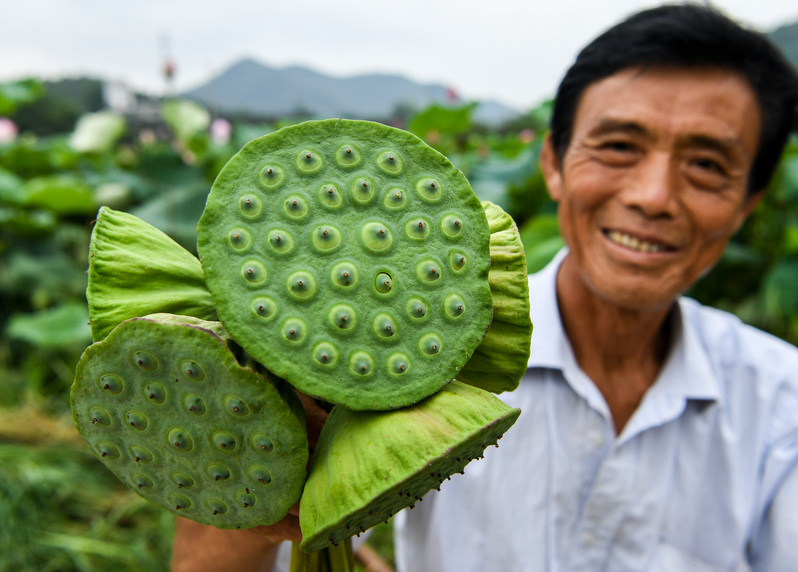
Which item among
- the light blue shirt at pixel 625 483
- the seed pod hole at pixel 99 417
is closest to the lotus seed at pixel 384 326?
the seed pod hole at pixel 99 417

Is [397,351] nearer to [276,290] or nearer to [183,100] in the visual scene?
[276,290]

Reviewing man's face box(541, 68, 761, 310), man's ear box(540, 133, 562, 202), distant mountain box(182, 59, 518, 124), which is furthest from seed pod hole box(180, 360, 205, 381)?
distant mountain box(182, 59, 518, 124)

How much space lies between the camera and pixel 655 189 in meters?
0.99

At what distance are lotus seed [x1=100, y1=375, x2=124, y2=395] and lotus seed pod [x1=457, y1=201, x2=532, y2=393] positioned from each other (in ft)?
0.87

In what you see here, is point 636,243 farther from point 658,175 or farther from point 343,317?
point 343,317

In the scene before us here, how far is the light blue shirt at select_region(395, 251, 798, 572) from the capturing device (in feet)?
3.93

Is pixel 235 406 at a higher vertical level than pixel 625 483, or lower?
higher

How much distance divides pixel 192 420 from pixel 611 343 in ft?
3.39

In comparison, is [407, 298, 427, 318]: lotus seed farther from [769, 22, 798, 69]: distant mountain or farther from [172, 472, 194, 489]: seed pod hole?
[769, 22, 798, 69]: distant mountain

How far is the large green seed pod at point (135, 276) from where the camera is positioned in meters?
0.43

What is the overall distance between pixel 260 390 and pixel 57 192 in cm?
307

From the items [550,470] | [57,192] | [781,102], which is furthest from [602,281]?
[57,192]

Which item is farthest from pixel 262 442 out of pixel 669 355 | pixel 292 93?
pixel 292 93

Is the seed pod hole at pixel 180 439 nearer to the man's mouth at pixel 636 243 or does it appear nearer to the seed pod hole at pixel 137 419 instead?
the seed pod hole at pixel 137 419
